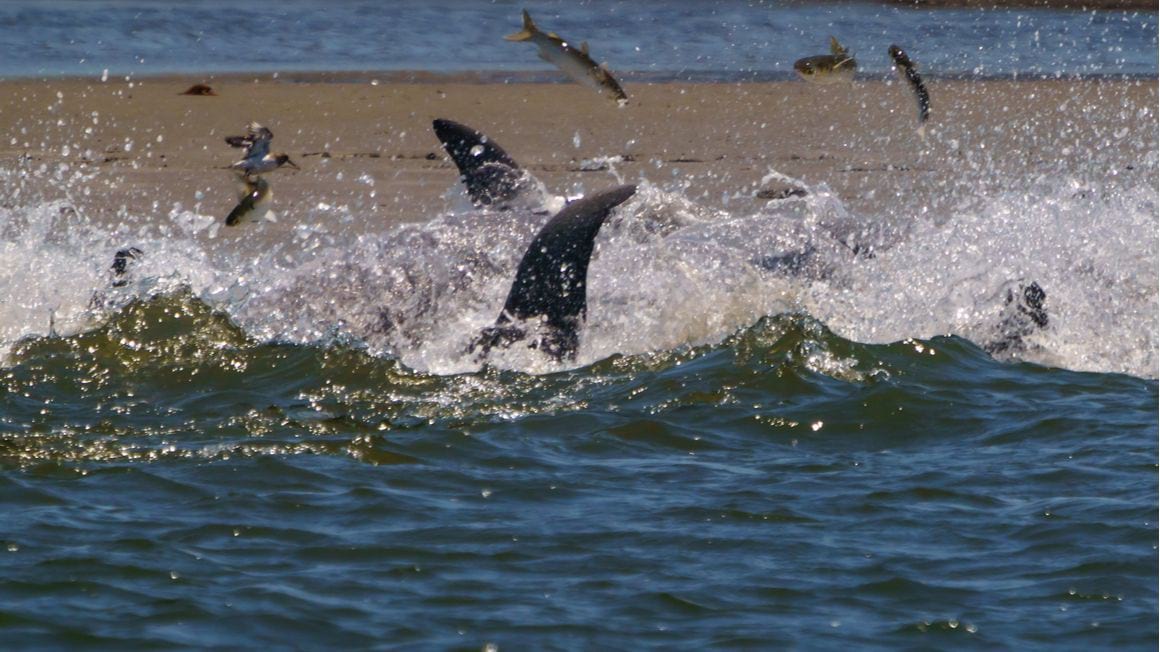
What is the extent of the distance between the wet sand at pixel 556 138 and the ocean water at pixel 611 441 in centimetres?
310

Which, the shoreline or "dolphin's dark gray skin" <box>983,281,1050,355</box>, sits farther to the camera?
the shoreline

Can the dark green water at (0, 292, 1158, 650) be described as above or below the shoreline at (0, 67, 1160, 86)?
below

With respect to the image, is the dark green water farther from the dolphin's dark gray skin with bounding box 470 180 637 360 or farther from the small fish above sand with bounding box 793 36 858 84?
the small fish above sand with bounding box 793 36 858 84

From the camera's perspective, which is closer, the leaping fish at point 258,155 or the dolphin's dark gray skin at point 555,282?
the dolphin's dark gray skin at point 555,282

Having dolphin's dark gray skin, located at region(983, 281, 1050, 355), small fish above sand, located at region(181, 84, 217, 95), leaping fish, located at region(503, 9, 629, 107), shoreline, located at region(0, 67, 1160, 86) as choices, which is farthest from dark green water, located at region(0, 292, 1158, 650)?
shoreline, located at region(0, 67, 1160, 86)

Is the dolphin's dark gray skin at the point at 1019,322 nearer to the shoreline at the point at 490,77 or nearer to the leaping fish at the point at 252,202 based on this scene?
the leaping fish at the point at 252,202

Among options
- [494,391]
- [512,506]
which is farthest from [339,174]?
[512,506]

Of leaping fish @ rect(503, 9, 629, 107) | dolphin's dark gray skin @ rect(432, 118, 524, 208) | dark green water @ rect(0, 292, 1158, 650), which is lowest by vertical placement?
dark green water @ rect(0, 292, 1158, 650)

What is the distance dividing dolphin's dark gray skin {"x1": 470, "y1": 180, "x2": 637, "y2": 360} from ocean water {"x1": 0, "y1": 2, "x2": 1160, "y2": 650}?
0.32 feet

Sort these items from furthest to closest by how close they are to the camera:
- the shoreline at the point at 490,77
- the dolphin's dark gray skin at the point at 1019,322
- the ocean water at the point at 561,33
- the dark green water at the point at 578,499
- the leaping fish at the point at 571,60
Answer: the ocean water at the point at 561,33 → the shoreline at the point at 490,77 → the leaping fish at the point at 571,60 → the dolphin's dark gray skin at the point at 1019,322 → the dark green water at the point at 578,499

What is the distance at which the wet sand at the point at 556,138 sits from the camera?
12234 millimetres

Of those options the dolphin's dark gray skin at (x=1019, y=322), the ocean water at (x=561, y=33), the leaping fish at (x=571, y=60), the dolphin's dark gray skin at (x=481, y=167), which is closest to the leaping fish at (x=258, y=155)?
the dolphin's dark gray skin at (x=481, y=167)

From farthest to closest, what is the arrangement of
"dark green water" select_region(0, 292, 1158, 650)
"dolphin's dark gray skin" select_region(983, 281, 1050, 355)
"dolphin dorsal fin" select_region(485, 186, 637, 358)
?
"dolphin's dark gray skin" select_region(983, 281, 1050, 355) < "dolphin dorsal fin" select_region(485, 186, 637, 358) < "dark green water" select_region(0, 292, 1158, 650)

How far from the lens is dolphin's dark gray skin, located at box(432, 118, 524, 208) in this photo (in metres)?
8.34
